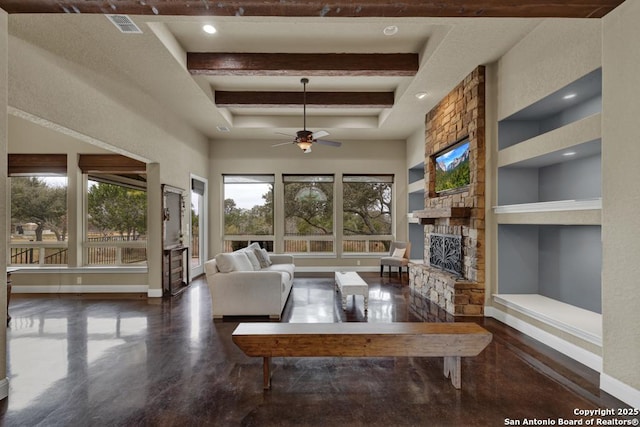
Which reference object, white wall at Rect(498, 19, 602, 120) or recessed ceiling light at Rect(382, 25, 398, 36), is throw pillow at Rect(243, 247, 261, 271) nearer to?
recessed ceiling light at Rect(382, 25, 398, 36)

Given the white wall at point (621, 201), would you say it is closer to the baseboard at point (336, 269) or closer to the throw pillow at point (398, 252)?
the throw pillow at point (398, 252)

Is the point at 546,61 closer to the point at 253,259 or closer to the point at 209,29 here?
the point at 209,29

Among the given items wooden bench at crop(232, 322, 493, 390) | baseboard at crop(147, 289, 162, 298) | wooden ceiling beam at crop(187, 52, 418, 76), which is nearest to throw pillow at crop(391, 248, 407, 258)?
wooden ceiling beam at crop(187, 52, 418, 76)

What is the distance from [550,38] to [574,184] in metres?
1.65

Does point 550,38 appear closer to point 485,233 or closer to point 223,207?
point 485,233

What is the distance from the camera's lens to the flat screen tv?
462cm

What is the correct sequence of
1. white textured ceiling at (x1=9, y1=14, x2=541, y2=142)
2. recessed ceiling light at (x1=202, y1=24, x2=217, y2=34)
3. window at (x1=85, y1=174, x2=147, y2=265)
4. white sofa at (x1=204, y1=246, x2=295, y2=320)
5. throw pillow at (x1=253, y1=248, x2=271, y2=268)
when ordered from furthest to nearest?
1. window at (x1=85, y1=174, x2=147, y2=265)
2. throw pillow at (x1=253, y1=248, x2=271, y2=268)
3. white sofa at (x1=204, y1=246, x2=295, y2=320)
4. recessed ceiling light at (x1=202, y1=24, x2=217, y2=34)
5. white textured ceiling at (x1=9, y1=14, x2=541, y2=142)

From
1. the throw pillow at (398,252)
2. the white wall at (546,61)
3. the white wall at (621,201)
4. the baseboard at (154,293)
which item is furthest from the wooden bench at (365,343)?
the throw pillow at (398,252)

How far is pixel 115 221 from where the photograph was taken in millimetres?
5953

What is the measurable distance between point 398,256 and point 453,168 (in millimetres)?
2738

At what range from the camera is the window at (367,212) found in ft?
26.4

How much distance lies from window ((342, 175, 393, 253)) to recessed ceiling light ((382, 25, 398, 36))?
4.30m

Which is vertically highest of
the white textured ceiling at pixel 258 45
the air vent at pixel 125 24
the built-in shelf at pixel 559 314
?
the white textured ceiling at pixel 258 45

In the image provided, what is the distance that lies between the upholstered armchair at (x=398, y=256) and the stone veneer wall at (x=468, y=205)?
5.16ft
